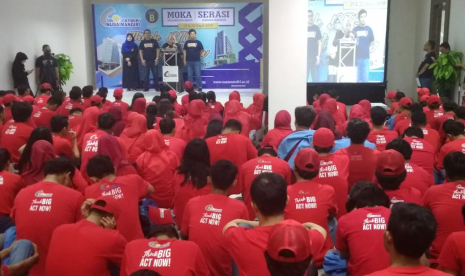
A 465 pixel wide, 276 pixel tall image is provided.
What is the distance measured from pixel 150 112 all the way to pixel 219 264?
353 centimetres

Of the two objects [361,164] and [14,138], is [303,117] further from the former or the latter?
[14,138]

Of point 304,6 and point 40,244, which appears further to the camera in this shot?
point 304,6

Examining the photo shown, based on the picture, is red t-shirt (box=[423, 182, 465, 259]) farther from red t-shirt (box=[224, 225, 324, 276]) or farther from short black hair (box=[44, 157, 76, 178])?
short black hair (box=[44, 157, 76, 178])

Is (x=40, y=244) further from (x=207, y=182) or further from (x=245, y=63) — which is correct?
(x=245, y=63)

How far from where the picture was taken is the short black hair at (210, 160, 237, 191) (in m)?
2.91

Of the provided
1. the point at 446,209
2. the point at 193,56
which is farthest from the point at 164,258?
the point at 193,56

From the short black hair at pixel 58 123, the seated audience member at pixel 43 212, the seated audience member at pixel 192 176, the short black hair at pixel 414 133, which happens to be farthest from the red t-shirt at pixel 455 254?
the short black hair at pixel 58 123

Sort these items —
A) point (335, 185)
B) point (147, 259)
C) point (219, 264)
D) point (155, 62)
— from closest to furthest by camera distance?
point (147, 259), point (219, 264), point (335, 185), point (155, 62)

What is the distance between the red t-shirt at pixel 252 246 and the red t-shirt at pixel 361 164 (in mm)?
1955

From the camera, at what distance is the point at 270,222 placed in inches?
89.1

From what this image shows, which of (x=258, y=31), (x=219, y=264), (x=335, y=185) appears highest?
(x=258, y=31)

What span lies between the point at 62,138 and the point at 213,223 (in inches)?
103

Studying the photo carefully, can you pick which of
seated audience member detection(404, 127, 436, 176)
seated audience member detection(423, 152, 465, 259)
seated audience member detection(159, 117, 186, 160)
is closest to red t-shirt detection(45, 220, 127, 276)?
seated audience member detection(423, 152, 465, 259)

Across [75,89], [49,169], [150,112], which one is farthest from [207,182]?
[75,89]
